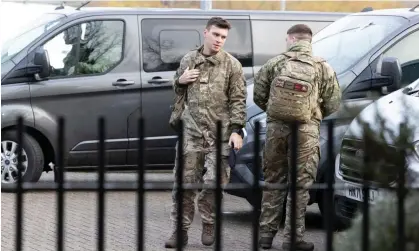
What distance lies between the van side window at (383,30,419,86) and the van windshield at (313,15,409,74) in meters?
0.14

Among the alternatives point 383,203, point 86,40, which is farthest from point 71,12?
point 383,203

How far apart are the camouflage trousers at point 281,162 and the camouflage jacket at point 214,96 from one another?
0.29 metres

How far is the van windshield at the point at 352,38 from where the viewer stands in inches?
373

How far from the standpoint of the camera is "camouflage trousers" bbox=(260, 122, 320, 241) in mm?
7793

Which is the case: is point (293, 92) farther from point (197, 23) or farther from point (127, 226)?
point (197, 23)

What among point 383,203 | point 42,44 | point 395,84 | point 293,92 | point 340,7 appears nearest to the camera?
point 383,203

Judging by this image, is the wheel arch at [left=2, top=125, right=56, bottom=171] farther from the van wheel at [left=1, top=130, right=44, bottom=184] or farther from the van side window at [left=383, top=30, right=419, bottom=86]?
the van side window at [left=383, top=30, right=419, bottom=86]

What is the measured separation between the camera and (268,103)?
25.8 feet

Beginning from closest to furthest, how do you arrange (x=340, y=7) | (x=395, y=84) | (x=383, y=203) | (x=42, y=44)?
(x=383, y=203)
(x=395, y=84)
(x=42, y=44)
(x=340, y=7)

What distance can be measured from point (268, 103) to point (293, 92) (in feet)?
0.83

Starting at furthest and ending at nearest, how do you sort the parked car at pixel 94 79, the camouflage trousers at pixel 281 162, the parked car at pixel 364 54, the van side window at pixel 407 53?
the parked car at pixel 94 79, the van side window at pixel 407 53, the parked car at pixel 364 54, the camouflage trousers at pixel 281 162

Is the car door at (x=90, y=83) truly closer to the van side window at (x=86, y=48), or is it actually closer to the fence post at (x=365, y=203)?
the van side window at (x=86, y=48)

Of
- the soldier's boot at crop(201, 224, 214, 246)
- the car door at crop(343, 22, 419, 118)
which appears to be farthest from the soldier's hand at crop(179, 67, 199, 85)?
the car door at crop(343, 22, 419, 118)

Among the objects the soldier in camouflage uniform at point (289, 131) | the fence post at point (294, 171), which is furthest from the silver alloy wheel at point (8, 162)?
the fence post at point (294, 171)
